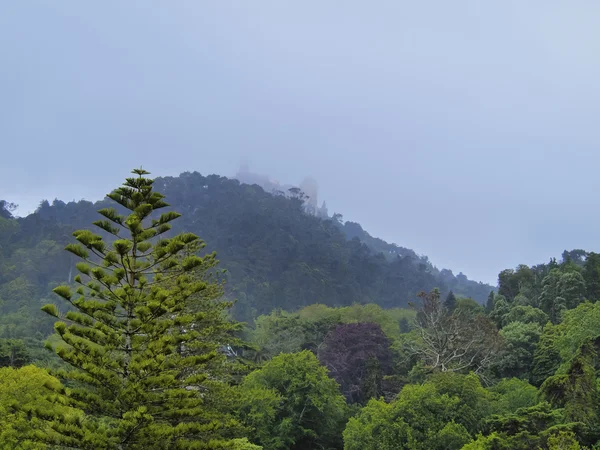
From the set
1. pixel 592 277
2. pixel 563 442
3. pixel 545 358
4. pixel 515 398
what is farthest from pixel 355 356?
pixel 563 442

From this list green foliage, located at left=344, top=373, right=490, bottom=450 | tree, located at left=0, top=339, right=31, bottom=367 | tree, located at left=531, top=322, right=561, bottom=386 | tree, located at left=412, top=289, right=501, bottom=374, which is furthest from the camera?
tree, located at left=0, top=339, right=31, bottom=367

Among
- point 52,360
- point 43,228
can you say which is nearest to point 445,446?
point 52,360

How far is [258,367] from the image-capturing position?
23094 mm

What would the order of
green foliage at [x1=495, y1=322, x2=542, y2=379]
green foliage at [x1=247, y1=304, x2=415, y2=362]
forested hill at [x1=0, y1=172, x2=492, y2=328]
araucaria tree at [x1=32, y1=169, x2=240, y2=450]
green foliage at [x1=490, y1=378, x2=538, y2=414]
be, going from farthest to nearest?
forested hill at [x1=0, y1=172, x2=492, y2=328] → green foliage at [x1=247, y1=304, x2=415, y2=362] → green foliage at [x1=495, y1=322, x2=542, y2=379] → green foliage at [x1=490, y1=378, x2=538, y2=414] → araucaria tree at [x1=32, y1=169, x2=240, y2=450]

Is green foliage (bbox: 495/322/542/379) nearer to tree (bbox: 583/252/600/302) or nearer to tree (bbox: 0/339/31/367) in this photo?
tree (bbox: 583/252/600/302)

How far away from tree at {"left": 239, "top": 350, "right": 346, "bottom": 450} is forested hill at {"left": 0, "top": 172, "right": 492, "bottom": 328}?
30496 mm

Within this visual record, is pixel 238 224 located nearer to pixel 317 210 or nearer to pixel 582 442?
pixel 317 210

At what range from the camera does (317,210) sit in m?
154

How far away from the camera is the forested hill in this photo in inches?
2571

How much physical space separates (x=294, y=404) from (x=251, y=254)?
6083 cm

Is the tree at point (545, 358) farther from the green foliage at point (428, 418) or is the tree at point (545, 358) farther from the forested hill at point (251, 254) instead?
the forested hill at point (251, 254)

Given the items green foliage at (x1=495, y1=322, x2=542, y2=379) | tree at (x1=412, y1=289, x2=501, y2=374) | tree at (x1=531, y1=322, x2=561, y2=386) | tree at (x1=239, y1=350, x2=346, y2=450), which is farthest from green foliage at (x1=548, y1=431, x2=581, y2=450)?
green foliage at (x1=495, y1=322, x2=542, y2=379)

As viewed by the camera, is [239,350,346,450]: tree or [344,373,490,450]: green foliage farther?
[239,350,346,450]: tree

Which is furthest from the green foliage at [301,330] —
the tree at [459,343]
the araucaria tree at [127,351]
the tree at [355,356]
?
the araucaria tree at [127,351]
